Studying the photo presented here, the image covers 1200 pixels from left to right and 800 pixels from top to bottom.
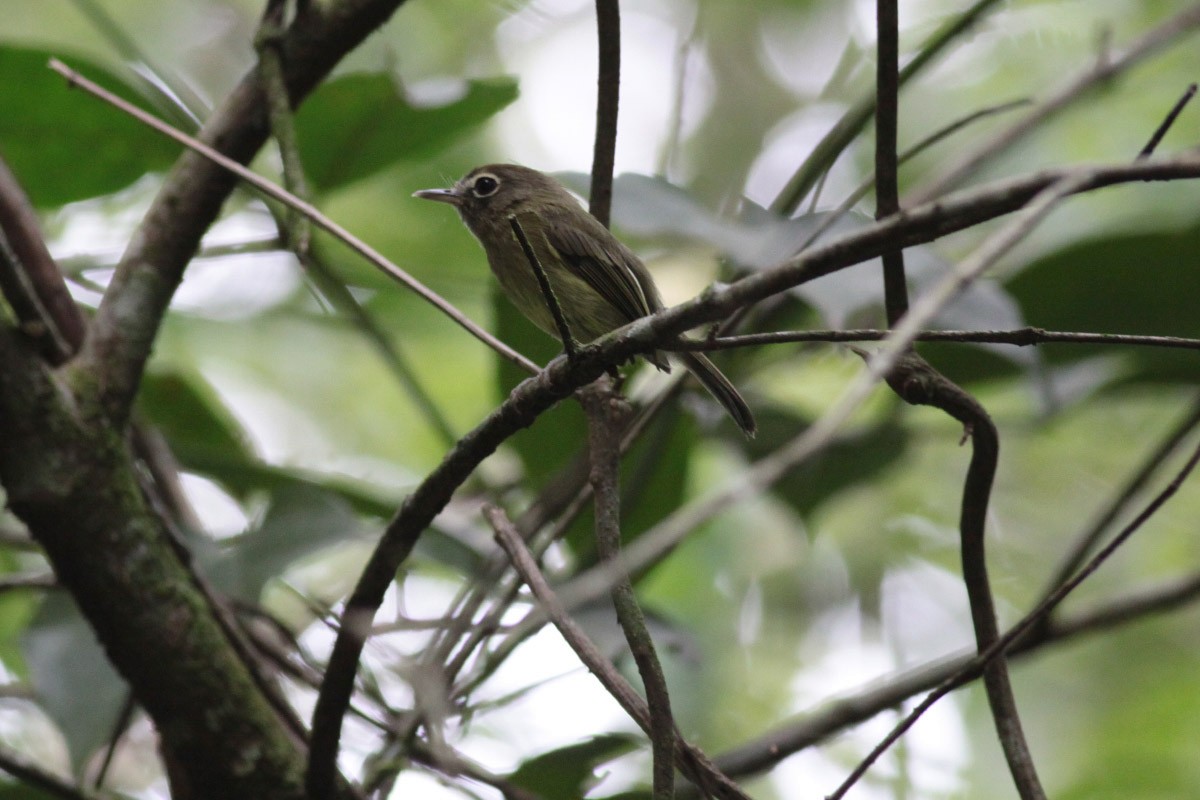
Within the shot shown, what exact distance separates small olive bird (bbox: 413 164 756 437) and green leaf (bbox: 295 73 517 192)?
0.34 m

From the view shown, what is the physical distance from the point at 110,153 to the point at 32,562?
1.80m

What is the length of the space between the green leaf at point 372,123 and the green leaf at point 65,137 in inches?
15.3

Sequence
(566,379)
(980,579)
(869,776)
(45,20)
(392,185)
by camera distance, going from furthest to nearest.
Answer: (45,20) < (392,185) < (869,776) < (980,579) < (566,379)

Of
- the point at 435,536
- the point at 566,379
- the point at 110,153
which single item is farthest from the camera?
the point at 110,153

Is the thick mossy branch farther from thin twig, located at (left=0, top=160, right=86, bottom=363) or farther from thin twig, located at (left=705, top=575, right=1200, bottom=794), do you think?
thin twig, located at (left=705, top=575, right=1200, bottom=794)

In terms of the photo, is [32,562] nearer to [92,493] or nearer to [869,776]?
[92,493]

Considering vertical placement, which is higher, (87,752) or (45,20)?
(45,20)

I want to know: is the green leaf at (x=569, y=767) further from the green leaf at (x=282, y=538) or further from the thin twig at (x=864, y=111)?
the thin twig at (x=864, y=111)

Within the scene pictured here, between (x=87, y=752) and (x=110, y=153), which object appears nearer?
(x=87, y=752)

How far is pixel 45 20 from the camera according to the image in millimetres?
5980

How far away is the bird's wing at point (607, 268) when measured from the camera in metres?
3.27

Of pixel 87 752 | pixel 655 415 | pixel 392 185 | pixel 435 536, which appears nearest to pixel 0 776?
pixel 87 752

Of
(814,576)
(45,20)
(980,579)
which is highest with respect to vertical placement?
(45,20)

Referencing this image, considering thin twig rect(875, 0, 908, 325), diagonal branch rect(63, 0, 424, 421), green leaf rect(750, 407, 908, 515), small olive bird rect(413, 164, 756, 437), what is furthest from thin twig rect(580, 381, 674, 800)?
green leaf rect(750, 407, 908, 515)
